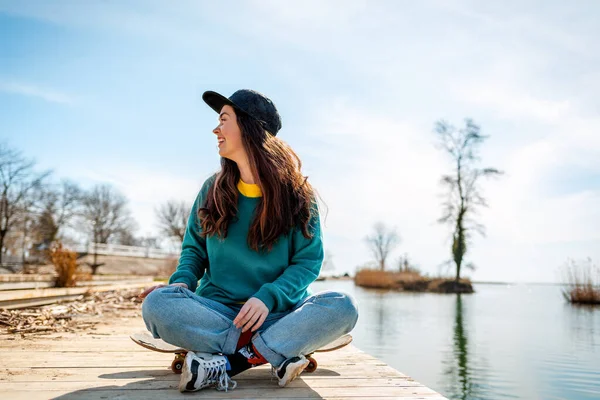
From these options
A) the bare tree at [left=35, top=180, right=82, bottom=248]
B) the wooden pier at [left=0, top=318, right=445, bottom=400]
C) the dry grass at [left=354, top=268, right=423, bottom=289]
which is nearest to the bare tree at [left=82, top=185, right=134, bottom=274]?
the bare tree at [left=35, top=180, right=82, bottom=248]

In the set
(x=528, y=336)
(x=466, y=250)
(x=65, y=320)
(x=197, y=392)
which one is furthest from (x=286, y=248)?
(x=466, y=250)

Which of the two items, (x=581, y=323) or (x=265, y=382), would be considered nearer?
(x=265, y=382)

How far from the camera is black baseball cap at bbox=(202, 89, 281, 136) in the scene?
2211 millimetres

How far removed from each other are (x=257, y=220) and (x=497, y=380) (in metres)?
3.36

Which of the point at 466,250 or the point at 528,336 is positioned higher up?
the point at 466,250

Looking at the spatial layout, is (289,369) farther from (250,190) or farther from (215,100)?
(215,100)

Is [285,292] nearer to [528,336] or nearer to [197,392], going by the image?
[197,392]

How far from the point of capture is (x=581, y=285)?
522 inches

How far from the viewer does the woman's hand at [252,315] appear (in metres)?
1.79

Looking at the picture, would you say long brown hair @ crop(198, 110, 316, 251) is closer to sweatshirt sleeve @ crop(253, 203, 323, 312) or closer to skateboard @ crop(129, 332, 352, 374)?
sweatshirt sleeve @ crop(253, 203, 323, 312)

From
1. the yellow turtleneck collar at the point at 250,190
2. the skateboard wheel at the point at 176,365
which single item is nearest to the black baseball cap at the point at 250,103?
the yellow turtleneck collar at the point at 250,190

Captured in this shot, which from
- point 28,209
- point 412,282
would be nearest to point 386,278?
Result: point 412,282

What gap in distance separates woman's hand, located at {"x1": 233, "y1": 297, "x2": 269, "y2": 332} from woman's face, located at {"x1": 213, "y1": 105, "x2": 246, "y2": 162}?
73 cm

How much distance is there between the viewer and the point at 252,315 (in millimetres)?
1803
